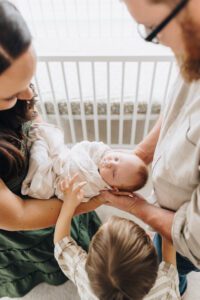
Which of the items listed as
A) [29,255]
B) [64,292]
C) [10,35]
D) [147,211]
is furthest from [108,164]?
[64,292]

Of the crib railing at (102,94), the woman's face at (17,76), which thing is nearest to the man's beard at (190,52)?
the woman's face at (17,76)

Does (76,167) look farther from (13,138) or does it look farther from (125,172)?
(13,138)

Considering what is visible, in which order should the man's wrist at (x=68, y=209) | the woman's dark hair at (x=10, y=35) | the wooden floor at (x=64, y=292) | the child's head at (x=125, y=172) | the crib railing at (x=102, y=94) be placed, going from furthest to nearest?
the crib railing at (x=102, y=94) → the wooden floor at (x=64, y=292) → the child's head at (x=125, y=172) → the man's wrist at (x=68, y=209) → the woman's dark hair at (x=10, y=35)

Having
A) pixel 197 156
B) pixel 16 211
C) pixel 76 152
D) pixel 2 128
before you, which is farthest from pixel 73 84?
pixel 197 156

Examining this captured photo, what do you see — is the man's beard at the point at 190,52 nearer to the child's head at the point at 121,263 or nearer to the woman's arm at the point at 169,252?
the child's head at the point at 121,263

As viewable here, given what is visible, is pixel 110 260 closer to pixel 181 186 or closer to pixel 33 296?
pixel 181 186

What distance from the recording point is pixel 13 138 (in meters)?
0.93

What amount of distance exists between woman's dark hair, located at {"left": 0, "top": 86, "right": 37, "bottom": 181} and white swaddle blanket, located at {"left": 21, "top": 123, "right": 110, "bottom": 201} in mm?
68

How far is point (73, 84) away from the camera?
1.64 metres

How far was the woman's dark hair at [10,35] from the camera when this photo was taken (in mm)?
673

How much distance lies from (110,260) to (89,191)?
0.40 meters

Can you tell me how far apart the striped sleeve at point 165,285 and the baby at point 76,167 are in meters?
0.33

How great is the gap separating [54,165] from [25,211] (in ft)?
0.75

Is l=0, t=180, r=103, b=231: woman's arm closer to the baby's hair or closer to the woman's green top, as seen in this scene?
the woman's green top
